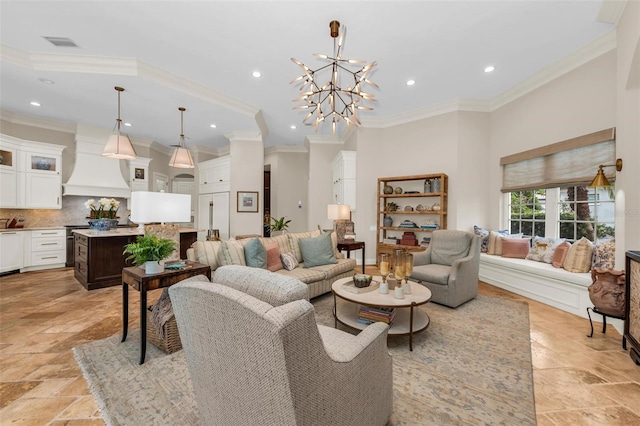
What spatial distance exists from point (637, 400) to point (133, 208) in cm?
379

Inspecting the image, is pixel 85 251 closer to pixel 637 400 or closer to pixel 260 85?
pixel 260 85

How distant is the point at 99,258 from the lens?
404 cm

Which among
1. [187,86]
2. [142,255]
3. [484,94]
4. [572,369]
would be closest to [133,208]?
[142,255]

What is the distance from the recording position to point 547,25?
2959 millimetres

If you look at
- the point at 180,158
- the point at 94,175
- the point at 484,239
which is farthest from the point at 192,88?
the point at 484,239

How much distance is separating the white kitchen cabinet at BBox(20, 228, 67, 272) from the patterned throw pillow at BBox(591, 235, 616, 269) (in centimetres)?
856

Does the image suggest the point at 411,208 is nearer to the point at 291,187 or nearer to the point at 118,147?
the point at 291,187

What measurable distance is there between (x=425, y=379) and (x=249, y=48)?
12.8 ft

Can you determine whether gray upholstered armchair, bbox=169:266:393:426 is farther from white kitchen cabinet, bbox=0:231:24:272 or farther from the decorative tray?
white kitchen cabinet, bbox=0:231:24:272

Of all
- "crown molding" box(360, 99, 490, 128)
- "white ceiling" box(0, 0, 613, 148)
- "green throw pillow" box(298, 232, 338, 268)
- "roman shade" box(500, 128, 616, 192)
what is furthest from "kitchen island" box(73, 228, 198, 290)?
"roman shade" box(500, 128, 616, 192)

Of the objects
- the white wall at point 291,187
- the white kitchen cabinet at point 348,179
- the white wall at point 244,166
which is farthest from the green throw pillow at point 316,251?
the white wall at point 291,187

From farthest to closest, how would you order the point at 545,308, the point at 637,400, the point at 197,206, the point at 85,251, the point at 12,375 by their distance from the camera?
the point at 197,206
the point at 85,251
the point at 545,308
the point at 12,375
the point at 637,400

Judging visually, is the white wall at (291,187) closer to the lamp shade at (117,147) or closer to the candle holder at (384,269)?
the lamp shade at (117,147)

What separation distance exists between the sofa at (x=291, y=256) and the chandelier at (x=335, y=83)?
5.14 feet
